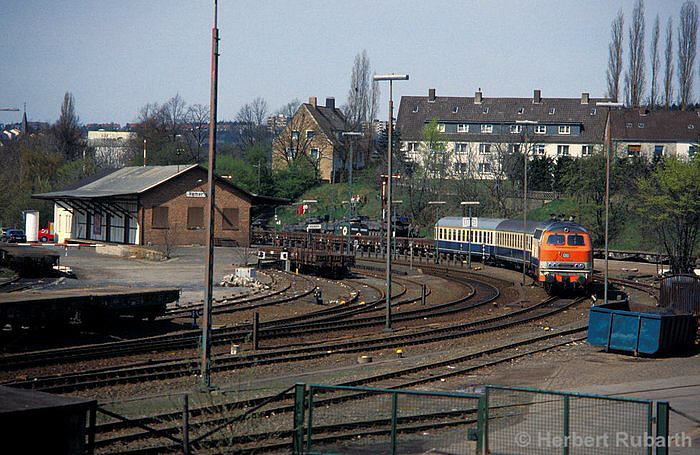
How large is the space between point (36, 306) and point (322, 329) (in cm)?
807

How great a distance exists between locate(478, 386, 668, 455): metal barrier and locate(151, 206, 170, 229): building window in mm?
50127

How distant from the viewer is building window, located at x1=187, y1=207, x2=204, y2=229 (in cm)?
6159

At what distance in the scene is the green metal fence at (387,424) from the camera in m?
12.2

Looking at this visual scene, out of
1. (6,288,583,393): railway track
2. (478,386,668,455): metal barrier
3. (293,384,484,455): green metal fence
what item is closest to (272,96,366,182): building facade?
(6,288,583,393): railway track

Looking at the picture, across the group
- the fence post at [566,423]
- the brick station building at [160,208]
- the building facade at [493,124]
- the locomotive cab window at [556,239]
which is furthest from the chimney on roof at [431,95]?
the fence post at [566,423]

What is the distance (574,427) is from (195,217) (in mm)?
52281

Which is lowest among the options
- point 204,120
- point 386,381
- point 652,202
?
point 386,381

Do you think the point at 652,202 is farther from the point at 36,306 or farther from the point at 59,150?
the point at 59,150

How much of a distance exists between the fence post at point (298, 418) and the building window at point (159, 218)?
51188 mm

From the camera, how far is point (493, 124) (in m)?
95.9

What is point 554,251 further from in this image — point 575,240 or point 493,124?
point 493,124

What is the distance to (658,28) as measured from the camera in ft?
312

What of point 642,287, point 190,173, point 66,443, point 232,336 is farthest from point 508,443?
point 190,173

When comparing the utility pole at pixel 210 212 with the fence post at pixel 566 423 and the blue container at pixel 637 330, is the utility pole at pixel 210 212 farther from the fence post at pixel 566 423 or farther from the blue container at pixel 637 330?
the blue container at pixel 637 330
